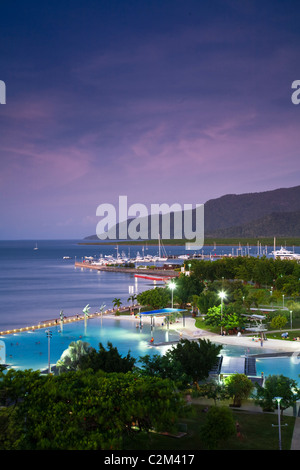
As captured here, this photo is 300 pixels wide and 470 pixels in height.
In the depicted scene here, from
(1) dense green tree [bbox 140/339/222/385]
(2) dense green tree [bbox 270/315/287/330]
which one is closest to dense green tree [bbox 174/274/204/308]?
(2) dense green tree [bbox 270/315/287/330]

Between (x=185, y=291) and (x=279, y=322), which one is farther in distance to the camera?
(x=185, y=291)

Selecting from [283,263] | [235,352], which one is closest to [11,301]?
[283,263]

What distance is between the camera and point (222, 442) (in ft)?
57.6

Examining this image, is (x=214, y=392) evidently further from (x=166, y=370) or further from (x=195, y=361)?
(x=195, y=361)

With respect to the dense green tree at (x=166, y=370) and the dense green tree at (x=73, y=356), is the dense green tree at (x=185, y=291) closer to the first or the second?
the dense green tree at (x=73, y=356)

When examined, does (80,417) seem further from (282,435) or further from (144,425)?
(282,435)

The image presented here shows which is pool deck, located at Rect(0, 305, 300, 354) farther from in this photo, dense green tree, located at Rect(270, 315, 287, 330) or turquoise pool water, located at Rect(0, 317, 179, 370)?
dense green tree, located at Rect(270, 315, 287, 330)

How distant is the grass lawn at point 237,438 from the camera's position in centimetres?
1641

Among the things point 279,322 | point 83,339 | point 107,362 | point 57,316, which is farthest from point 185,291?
point 107,362

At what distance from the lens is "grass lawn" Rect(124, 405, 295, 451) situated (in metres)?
16.4

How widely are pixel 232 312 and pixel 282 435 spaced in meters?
22.3

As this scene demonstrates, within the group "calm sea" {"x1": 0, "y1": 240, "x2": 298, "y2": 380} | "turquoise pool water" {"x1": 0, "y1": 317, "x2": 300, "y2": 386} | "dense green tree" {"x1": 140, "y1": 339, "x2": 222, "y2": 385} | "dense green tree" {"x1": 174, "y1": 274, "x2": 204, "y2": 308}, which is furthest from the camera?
"dense green tree" {"x1": 174, "y1": 274, "x2": 204, "y2": 308}

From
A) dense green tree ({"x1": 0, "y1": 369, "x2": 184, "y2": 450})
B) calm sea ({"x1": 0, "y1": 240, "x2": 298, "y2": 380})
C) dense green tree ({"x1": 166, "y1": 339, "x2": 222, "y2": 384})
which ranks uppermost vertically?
dense green tree ({"x1": 0, "y1": 369, "x2": 184, "y2": 450})

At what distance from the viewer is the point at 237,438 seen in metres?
18.0
